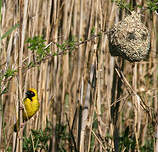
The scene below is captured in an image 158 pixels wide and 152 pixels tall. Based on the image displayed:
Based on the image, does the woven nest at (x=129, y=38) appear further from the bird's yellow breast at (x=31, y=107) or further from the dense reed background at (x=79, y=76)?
the bird's yellow breast at (x=31, y=107)

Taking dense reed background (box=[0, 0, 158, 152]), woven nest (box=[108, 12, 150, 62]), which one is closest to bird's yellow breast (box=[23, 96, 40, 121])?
dense reed background (box=[0, 0, 158, 152])

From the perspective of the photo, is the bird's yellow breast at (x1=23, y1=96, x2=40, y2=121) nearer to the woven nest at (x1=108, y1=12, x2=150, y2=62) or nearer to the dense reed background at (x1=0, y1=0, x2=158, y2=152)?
the dense reed background at (x1=0, y1=0, x2=158, y2=152)

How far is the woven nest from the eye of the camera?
223 centimetres

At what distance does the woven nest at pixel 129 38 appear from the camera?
2229mm

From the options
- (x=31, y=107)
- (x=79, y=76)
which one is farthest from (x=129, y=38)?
(x=31, y=107)

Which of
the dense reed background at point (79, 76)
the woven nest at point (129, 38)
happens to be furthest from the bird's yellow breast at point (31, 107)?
the woven nest at point (129, 38)

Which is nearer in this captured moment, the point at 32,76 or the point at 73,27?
the point at 32,76

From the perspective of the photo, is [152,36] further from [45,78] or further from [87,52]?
[45,78]

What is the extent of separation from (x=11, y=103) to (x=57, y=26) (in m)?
0.95

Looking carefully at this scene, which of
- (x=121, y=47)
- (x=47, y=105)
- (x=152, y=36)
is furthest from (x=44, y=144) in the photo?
(x=152, y=36)

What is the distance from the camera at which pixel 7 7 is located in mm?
2654

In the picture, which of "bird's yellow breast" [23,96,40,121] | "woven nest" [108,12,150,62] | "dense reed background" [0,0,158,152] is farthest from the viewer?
"bird's yellow breast" [23,96,40,121]

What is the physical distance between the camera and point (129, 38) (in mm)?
2244

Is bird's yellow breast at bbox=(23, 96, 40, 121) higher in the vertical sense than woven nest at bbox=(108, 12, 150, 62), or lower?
lower
